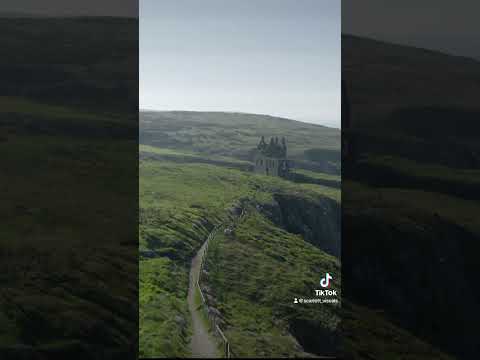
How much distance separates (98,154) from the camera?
32.1 m

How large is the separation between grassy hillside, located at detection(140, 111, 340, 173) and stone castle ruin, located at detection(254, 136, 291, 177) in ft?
1.18

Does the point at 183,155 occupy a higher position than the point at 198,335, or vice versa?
the point at 183,155

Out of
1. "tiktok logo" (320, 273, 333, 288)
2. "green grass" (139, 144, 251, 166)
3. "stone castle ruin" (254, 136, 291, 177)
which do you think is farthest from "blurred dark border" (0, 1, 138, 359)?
"tiktok logo" (320, 273, 333, 288)

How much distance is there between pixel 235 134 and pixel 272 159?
2.43 meters

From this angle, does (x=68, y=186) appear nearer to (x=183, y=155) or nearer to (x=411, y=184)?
(x=183, y=155)

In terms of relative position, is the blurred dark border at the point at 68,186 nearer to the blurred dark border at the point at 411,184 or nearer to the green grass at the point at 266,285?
the green grass at the point at 266,285

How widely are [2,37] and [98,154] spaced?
15097 mm

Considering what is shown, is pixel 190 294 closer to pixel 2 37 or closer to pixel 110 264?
pixel 110 264

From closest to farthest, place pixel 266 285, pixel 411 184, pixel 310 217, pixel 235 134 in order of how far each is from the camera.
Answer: pixel 266 285, pixel 310 217, pixel 235 134, pixel 411 184

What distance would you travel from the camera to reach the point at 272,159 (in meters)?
26.2

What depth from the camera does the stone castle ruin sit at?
25.6 m

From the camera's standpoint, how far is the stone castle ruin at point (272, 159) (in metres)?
25.6

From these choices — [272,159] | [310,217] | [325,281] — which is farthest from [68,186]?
[325,281]

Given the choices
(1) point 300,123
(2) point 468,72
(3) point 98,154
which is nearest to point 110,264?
(3) point 98,154
